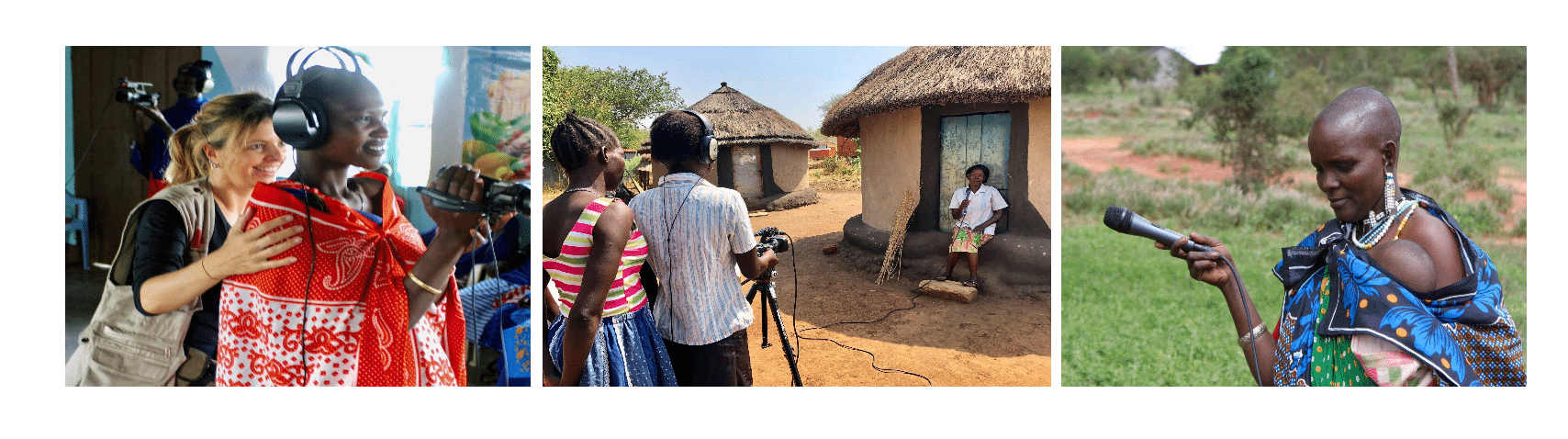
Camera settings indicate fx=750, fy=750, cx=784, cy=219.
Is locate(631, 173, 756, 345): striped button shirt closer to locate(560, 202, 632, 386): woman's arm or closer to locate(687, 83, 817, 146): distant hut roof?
locate(560, 202, 632, 386): woman's arm

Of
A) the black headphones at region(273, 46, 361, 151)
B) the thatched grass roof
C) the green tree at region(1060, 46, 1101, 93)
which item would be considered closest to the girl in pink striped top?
the black headphones at region(273, 46, 361, 151)

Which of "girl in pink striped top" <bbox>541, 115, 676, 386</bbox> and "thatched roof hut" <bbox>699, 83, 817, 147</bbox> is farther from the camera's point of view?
"thatched roof hut" <bbox>699, 83, 817, 147</bbox>

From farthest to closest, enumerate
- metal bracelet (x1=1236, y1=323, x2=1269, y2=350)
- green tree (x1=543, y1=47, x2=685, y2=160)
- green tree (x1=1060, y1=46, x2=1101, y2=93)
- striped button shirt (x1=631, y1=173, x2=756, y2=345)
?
green tree (x1=1060, y1=46, x2=1101, y2=93), green tree (x1=543, y1=47, x2=685, y2=160), striped button shirt (x1=631, y1=173, x2=756, y2=345), metal bracelet (x1=1236, y1=323, x2=1269, y2=350)

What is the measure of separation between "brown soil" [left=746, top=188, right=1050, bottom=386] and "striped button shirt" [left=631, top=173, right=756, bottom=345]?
937 mm

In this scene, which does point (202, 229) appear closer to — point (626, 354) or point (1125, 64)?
point (626, 354)

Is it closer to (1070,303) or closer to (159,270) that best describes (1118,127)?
(1070,303)

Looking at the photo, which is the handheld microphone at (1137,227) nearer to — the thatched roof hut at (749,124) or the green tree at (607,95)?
the green tree at (607,95)

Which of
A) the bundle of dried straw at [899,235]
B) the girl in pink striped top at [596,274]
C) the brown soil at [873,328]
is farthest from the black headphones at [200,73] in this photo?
the bundle of dried straw at [899,235]

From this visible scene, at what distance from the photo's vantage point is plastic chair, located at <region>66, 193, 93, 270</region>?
2975 millimetres

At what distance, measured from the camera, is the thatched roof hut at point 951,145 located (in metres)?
5.17

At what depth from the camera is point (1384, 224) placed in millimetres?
2320

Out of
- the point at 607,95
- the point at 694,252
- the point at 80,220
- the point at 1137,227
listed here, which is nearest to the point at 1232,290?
the point at 1137,227

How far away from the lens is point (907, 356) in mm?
4246

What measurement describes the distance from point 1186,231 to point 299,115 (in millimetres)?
7881
